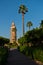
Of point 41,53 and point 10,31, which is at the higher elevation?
point 10,31

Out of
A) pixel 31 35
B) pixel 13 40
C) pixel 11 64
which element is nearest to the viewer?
pixel 11 64

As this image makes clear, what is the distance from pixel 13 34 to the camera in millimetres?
106875

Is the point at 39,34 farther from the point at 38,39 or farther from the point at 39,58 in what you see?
the point at 39,58

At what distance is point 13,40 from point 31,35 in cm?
5503

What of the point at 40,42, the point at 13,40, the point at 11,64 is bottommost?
the point at 11,64

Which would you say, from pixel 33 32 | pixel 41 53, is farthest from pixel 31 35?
pixel 41 53

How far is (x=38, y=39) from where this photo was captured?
4888 centimetres

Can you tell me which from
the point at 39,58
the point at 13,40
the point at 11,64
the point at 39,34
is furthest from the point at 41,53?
the point at 13,40

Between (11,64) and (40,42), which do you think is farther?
(40,42)

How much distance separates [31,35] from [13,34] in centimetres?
5720

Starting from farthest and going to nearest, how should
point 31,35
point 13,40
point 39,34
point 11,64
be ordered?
point 13,40 → point 31,35 → point 39,34 → point 11,64

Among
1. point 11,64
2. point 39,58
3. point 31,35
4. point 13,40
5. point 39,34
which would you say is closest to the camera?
point 11,64

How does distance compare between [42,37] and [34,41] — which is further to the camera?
[34,41]

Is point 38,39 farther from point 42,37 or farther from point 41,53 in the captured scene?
point 41,53
